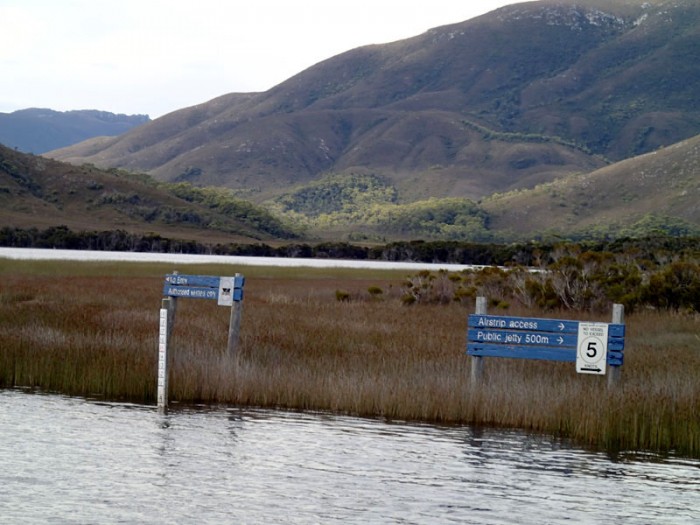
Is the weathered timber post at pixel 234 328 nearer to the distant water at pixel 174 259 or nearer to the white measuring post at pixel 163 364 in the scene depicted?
the white measuring post at pixel 163 364

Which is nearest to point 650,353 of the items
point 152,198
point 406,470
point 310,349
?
point 310,349

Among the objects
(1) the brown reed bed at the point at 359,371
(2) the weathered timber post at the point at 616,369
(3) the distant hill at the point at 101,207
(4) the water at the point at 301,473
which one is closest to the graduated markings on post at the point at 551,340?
(2) the weathered timber post at the point at 616,369

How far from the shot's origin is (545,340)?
19.0 metres

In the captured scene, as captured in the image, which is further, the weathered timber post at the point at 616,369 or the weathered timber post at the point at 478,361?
the weathered timber post at the point at 478,361

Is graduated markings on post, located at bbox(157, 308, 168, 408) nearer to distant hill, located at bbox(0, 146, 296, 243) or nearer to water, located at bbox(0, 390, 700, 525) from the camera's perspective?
water, located at bbox(0, 390, 700, 525)

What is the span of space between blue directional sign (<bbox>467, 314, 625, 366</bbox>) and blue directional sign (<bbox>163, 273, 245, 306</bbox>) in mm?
5089

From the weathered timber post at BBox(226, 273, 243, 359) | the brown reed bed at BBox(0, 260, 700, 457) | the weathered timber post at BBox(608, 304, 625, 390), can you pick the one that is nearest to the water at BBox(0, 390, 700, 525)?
the brown reed bed at BBox(0, 260, 700, 457)

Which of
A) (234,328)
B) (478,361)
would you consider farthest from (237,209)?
(478,361)

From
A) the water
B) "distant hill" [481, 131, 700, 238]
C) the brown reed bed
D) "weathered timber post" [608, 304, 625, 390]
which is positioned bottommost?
the water

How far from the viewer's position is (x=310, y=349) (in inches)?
957

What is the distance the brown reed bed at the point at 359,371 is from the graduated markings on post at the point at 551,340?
57 centimetres

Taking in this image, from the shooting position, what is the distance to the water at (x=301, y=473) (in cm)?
1284

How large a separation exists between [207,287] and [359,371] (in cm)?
334

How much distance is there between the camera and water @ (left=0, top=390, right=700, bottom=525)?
12.8 metres
